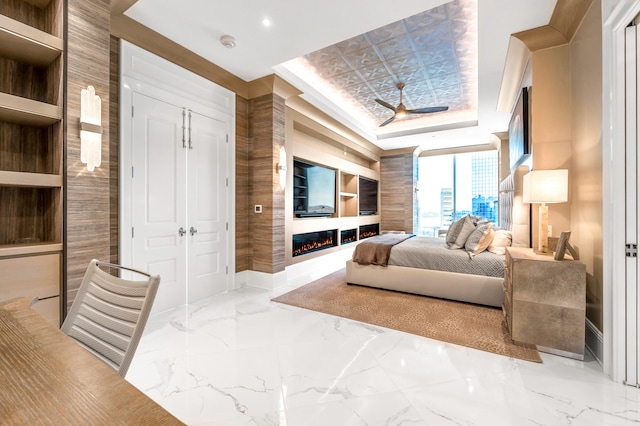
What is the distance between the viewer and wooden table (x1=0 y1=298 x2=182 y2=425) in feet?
1.77

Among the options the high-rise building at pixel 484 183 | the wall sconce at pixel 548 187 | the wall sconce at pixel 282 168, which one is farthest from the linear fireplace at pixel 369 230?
the wall sconce at pixel 548 187

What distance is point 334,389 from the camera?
5.88ft

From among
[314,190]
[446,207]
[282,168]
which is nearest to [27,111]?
[282,168]

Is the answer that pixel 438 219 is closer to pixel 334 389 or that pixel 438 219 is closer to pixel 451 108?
pixel 451 108

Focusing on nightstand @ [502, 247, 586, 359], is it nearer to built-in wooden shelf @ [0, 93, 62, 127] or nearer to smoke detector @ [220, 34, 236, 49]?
smoke detector @ [220, 34, 236, 49]

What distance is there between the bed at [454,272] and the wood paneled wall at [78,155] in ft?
9.98

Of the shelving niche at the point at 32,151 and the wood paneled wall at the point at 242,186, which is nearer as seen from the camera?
the shelving niche at the point at 32,151

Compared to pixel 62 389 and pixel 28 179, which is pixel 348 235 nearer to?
pixel 28 179

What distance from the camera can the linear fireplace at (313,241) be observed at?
15.8 ft

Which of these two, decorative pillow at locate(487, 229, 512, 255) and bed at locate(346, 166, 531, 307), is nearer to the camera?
bed at locate(346, 166, 531, 307)

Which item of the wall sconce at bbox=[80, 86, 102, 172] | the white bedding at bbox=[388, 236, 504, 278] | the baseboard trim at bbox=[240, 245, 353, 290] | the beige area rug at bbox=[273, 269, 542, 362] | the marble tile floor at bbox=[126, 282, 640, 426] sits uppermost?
the wall sconce at bbox=[80, 86, 102, 172]

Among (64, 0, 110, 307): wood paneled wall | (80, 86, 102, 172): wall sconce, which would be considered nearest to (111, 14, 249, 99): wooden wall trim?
(64, 0, 110, 307): wood paneled wall

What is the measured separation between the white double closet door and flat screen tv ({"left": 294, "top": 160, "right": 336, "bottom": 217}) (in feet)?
4.52

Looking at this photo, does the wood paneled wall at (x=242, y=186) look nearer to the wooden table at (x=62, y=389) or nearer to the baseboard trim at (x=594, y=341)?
the wooden table at (x=62, y=389)
